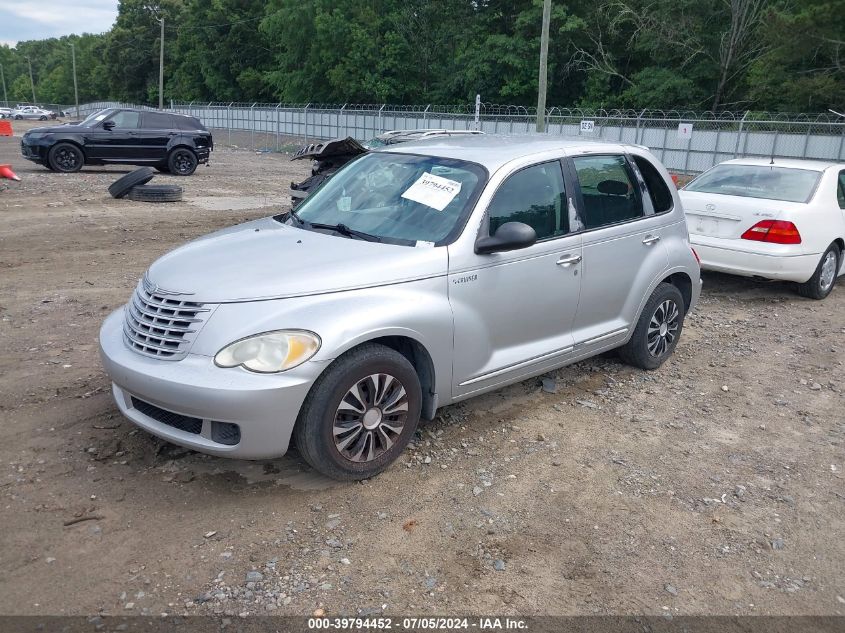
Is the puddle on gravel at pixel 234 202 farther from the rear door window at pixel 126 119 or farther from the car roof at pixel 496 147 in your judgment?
the car roof at pixel 496 147

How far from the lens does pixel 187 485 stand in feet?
12.6

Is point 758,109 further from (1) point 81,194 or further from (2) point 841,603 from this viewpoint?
(2) point 841,603

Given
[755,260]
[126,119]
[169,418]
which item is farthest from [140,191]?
[169,418]

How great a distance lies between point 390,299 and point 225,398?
1007 millimetres

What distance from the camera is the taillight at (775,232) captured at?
7.84 m

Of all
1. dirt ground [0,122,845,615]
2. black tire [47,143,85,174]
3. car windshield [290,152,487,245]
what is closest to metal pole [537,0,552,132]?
black tire [47,143,85,174]

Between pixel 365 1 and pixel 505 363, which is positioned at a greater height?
pixel 365 1

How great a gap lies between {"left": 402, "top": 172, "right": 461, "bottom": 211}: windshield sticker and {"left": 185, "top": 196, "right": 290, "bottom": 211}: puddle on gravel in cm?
1024

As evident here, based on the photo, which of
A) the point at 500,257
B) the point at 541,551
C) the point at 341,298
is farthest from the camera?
the point at 500,257

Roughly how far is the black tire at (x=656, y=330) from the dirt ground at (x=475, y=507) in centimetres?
16

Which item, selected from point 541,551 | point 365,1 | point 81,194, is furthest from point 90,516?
point 365,1

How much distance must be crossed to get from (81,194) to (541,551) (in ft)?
46.6

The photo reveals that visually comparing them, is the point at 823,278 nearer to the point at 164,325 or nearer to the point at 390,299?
the point at 390,299

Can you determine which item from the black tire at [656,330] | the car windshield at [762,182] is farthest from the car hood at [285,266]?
the car windshield at [762,182]
